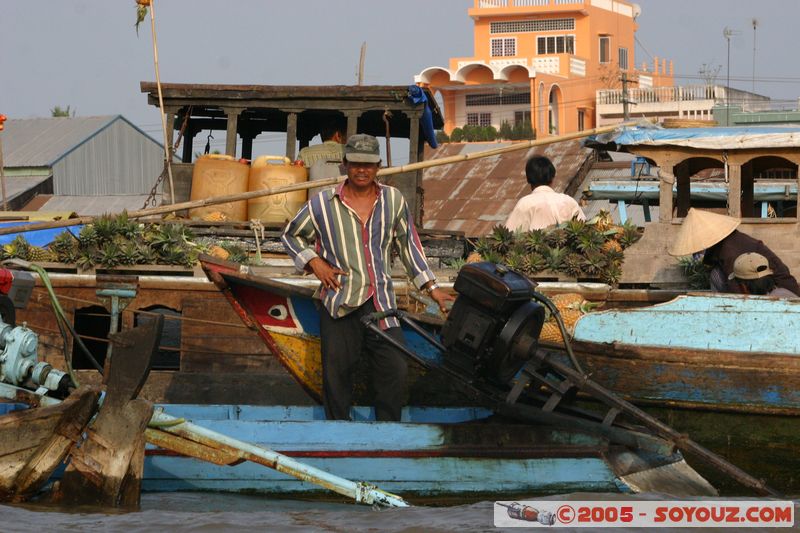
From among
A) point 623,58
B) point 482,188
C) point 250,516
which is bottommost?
point 250,516

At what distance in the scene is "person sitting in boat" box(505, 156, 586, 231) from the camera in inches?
366

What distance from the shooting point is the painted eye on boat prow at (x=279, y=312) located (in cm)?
730

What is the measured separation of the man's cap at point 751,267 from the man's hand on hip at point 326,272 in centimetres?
272

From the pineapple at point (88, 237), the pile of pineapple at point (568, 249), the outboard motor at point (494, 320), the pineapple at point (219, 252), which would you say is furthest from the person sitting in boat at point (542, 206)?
the pineapple at point (88, 237)

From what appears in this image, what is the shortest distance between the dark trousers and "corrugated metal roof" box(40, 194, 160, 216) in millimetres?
18254

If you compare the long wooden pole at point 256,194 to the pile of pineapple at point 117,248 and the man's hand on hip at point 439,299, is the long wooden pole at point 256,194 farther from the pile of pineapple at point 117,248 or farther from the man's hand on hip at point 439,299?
the man's hand on hip at point 439,299

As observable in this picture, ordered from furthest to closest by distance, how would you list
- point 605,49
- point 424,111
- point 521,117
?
point 605,49 → point 521,117 → point 424,111

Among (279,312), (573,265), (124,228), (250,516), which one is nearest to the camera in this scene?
(250,516)

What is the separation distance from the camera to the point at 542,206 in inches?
367

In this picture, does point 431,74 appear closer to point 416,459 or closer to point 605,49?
point 605,49

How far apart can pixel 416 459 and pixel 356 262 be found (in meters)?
1.16

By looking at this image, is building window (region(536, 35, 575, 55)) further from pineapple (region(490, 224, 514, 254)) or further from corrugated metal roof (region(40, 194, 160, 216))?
pineapple (region(490, 224, 514, 254))

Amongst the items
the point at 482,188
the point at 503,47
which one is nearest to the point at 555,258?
the point at 482,188

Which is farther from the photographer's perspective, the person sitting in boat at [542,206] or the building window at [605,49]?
the building window at [605,49]
